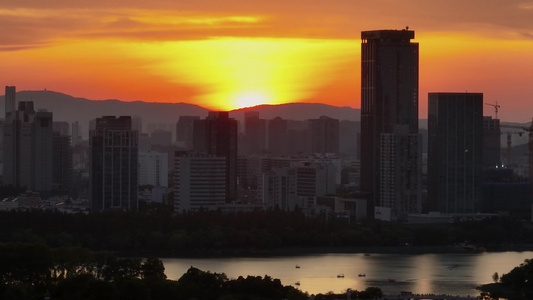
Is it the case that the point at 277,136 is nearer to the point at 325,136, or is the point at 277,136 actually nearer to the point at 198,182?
the point at 325,136

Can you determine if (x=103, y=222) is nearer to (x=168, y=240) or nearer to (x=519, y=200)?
(x=168, y=240)

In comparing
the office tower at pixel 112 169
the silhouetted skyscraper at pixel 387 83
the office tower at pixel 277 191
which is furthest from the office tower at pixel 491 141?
the office tower at pixel 112 169

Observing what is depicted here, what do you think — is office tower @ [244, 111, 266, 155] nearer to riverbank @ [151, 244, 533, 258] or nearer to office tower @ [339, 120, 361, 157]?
office tower @ [339, 120, 361, 157]

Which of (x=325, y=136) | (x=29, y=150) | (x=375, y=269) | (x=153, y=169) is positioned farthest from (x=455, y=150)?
(x=325, y=136)

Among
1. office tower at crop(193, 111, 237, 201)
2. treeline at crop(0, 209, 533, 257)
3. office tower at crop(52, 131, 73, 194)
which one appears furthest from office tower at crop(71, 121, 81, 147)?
treeline at crop(0, 209, 533, 257)

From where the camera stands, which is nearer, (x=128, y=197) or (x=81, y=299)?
(x=81, y=299)

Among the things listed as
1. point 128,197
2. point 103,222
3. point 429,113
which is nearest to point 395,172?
point 429,113
